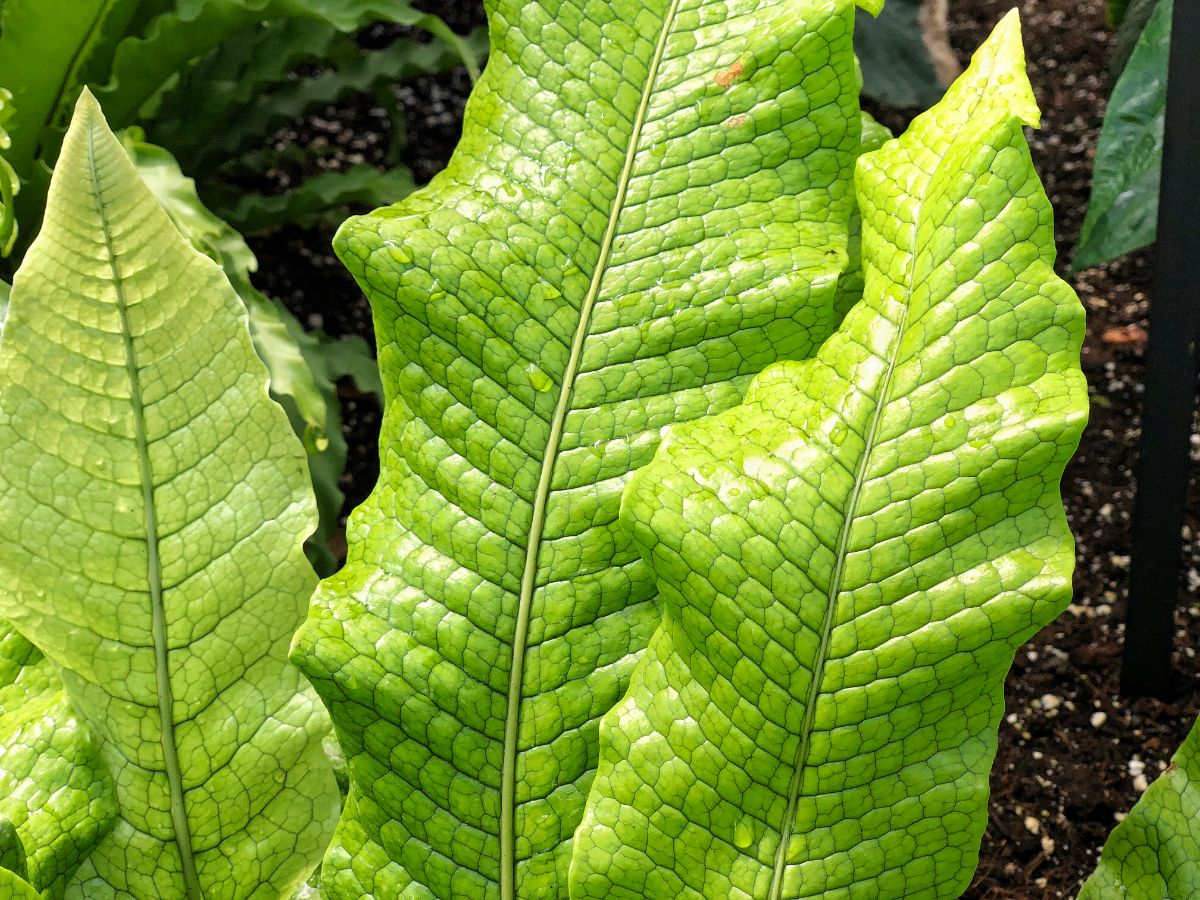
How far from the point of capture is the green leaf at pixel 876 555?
1.91 ft

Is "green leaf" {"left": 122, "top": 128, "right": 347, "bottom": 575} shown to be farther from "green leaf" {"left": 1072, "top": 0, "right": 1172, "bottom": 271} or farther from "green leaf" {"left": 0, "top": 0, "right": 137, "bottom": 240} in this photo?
"green leaf" {"left": 1072, "top": 0, "right": 1172, "bottom": 271}

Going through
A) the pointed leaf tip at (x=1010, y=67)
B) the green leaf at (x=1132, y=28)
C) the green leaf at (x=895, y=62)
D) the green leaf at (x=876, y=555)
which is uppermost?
the pointed leaf tip at (x=1010, y=67)

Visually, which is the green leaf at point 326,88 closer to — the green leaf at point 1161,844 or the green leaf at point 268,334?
the green leaf at point 268,334

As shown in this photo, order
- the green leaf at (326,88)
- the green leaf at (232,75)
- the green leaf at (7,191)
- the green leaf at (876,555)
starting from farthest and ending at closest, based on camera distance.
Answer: the green leaf at (326,88) → the green leaf at (232,75) → the green leaf at (7,191) → the green leaf at (876,555)

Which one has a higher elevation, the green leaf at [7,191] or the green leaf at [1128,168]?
the green leaf at [7,191]

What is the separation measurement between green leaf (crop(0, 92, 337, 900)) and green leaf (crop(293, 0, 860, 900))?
54mm

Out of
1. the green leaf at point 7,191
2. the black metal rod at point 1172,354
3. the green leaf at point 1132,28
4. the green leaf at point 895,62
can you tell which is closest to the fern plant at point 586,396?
the black metal rod at point 1172,354

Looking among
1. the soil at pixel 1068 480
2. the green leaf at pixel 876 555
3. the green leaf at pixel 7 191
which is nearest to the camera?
the green leaf at pixel 876 555

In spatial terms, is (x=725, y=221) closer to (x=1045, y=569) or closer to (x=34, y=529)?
(x=1045, y=569)

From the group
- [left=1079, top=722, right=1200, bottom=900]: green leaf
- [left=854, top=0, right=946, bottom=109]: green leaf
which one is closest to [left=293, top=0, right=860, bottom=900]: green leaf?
[left=1079, top=722, right=1200, bottom=900]: green leaf

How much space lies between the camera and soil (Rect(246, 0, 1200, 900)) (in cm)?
137

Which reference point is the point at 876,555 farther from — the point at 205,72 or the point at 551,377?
the point at 205,72

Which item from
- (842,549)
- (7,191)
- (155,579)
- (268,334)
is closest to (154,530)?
(155,579)

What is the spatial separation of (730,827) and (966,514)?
21 centimetres
